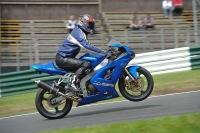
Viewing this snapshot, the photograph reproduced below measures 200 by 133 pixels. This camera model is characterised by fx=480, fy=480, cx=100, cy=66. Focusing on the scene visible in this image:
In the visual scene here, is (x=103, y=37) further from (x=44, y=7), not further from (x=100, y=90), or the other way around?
(x=44, y=7)

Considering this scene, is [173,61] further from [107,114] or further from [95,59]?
[107,114]

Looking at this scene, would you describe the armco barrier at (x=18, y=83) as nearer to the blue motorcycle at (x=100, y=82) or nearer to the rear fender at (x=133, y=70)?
the blue motorcycle at (x=100, y=82)

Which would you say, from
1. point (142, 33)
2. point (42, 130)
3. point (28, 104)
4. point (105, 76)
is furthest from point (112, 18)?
point (42, 130)

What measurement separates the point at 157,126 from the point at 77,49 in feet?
8.82

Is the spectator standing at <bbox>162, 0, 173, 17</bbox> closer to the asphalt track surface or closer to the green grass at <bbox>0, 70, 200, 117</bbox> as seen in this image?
the green grass at <bbox>0, 70, 200, 117</bbox>

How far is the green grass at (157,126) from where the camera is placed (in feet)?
21.6

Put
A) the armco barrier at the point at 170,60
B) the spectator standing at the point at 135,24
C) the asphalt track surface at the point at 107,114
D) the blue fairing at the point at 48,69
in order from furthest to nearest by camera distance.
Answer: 1. the spectator standing at the point at 135,24
2. the armco barrier at the point at 170,60
3. the blue fairing at the point at 48,69
4. the asphalt track surface at the point at 107,114

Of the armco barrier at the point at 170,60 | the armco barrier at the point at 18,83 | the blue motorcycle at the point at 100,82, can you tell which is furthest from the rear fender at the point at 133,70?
the armco barrier at the point at 170,60

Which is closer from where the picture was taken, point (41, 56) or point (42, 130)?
point (42, 130)

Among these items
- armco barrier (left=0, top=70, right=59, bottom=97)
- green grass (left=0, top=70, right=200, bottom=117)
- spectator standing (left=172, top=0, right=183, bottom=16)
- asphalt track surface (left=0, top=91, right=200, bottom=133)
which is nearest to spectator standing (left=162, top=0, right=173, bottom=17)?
spectator standing (left=172, top=0, right=183, bottom=16)

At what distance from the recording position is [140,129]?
6.71m

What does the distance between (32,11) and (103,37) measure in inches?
323

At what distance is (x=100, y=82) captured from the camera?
28.5ft

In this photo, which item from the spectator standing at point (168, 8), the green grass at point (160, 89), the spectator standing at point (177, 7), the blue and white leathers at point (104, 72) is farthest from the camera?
the spectator standing at point (168, 8)
